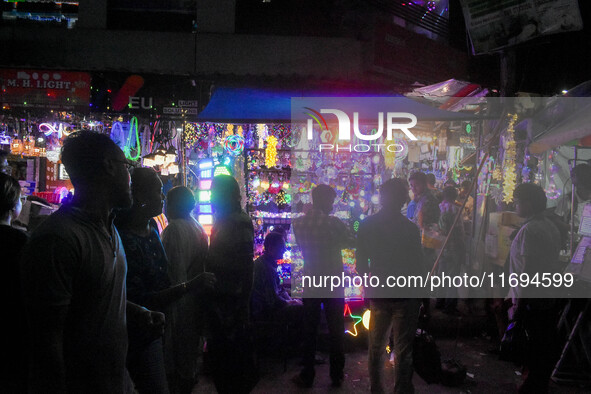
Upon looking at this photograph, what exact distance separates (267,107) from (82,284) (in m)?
3.80

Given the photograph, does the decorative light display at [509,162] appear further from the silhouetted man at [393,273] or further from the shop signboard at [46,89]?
the shop signboard at [46,89]

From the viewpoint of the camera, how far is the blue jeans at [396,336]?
3.74m

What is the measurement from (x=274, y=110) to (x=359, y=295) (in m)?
3.03

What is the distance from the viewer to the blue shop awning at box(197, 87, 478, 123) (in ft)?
16.4

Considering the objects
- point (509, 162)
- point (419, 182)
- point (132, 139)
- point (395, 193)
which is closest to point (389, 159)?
point (419, 182)

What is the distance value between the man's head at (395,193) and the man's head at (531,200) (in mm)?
1332

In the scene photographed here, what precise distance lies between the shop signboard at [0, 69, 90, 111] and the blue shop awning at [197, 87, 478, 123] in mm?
2391

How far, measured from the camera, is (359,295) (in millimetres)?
5848

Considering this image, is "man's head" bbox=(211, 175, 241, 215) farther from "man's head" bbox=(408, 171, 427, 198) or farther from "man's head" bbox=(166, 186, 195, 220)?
"man's head" bbox=(408, 171, 427, 198)

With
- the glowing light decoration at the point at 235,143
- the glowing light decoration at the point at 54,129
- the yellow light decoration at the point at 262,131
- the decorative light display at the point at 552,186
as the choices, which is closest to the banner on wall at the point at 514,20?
the decorative light display at the point at 552,186

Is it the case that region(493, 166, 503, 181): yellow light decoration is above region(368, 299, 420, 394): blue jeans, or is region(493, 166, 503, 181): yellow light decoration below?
above

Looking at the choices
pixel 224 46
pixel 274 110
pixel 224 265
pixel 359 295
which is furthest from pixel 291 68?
pixel 224 265

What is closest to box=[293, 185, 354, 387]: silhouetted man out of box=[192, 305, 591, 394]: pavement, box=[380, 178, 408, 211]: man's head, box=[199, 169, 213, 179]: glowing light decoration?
box=[192, 305, 591, 394]: pavement

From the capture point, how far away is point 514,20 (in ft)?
19.3
